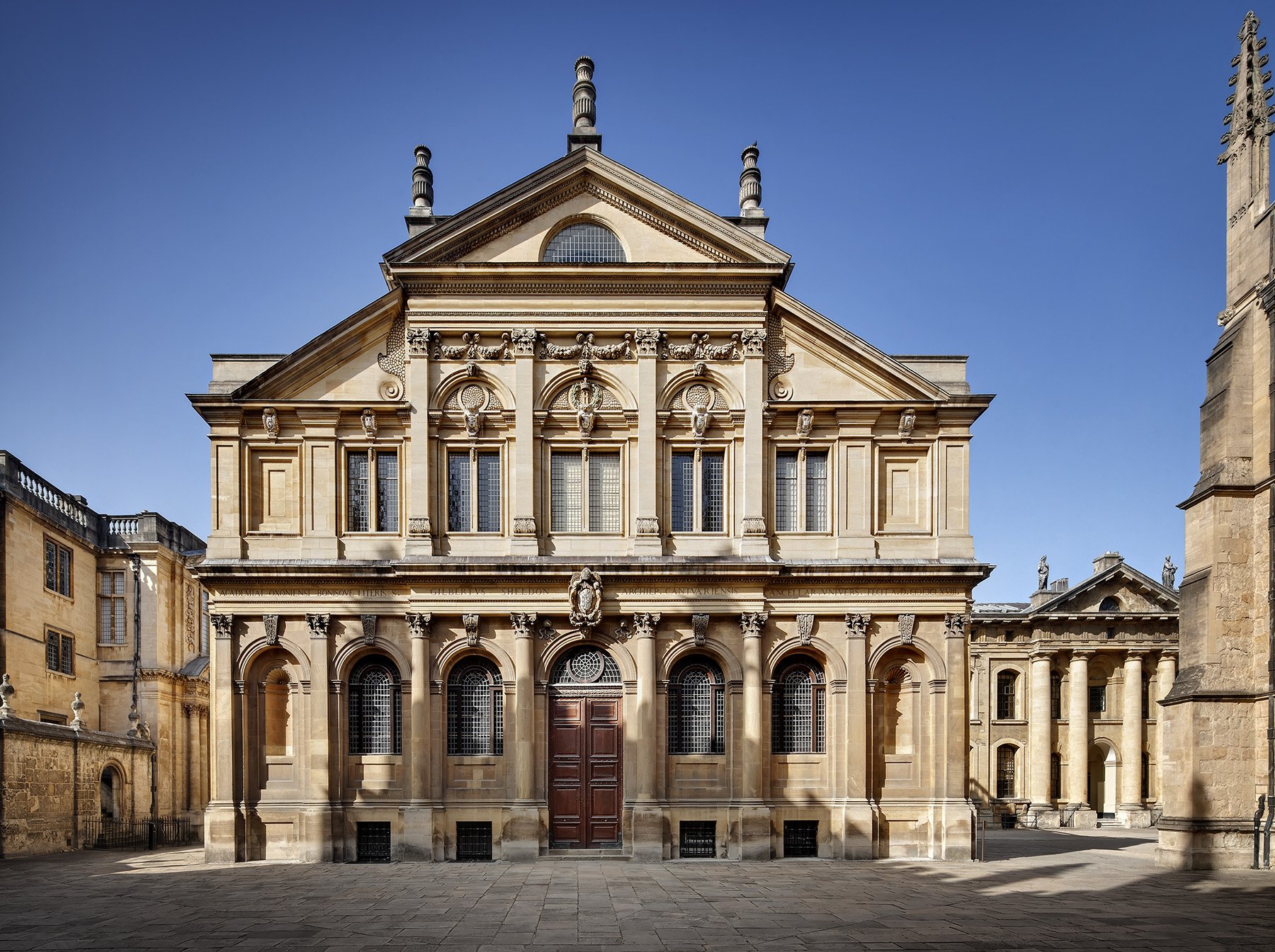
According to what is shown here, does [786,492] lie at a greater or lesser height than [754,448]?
lesser

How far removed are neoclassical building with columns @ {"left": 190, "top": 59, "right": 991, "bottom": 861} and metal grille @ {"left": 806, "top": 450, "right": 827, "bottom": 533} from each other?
0.11 meters

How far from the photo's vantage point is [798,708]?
25.0 metres

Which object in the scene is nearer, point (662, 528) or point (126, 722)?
point (662, 528)

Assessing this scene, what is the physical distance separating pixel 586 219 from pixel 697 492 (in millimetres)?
8337

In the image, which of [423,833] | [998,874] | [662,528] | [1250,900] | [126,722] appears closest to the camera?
[1250,900]

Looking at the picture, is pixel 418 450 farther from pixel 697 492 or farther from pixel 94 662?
pixel 94 662

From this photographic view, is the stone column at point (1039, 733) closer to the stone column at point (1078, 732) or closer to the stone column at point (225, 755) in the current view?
the stone column at point (1078, 732)

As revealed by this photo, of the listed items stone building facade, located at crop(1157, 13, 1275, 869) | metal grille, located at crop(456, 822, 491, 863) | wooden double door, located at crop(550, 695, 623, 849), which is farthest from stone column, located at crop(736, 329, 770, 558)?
stone building facade, located at crop(1157, 13, 1275, 869)

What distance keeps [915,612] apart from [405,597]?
45.1 ft

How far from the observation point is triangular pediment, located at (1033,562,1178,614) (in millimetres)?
48656

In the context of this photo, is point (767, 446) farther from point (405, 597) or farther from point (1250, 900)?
point (1250, 900)

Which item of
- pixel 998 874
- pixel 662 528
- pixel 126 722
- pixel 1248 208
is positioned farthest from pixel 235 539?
pixel 1248 208

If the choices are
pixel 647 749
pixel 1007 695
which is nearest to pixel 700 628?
pixel 647 749

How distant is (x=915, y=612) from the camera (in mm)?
24766
